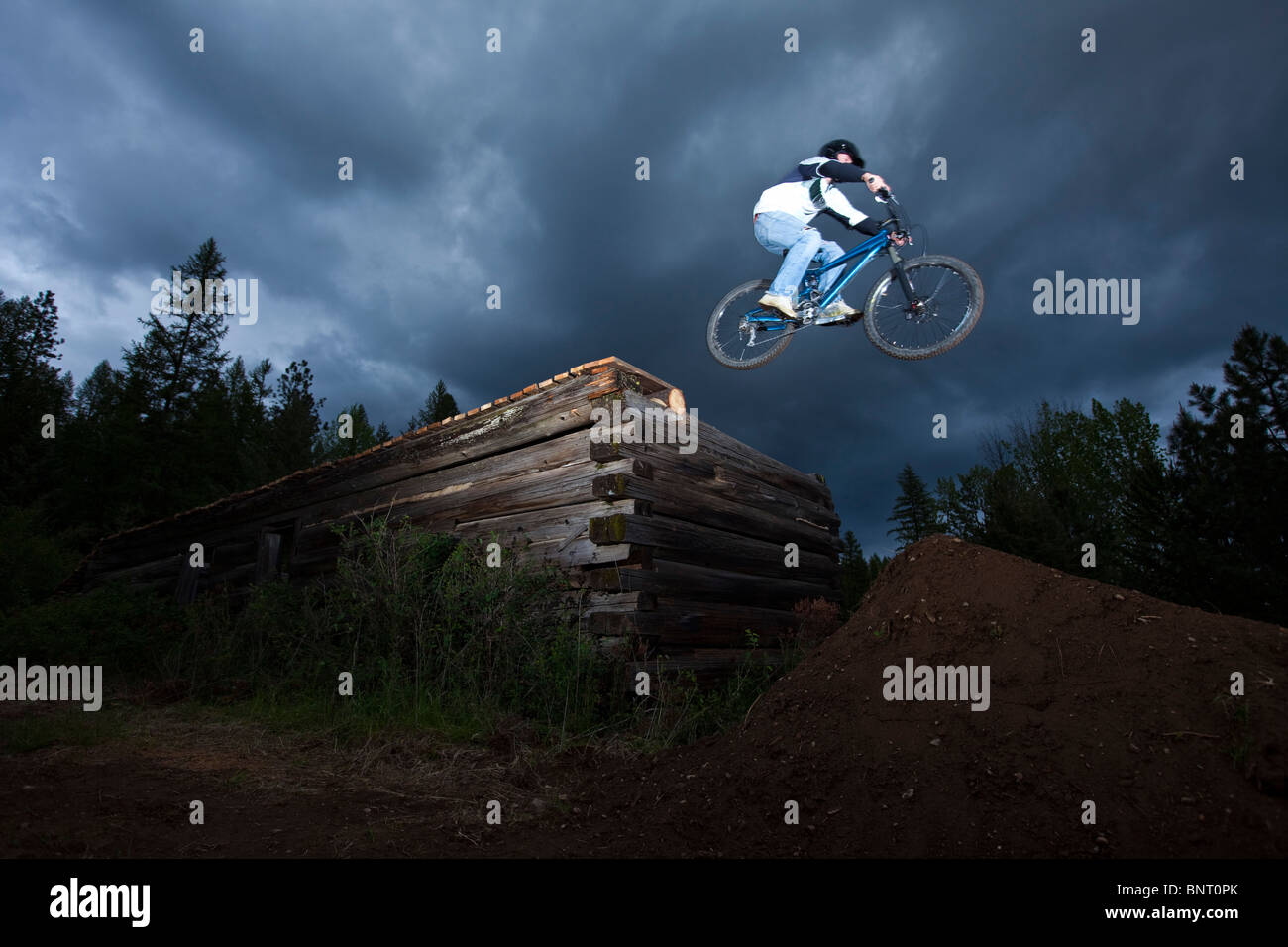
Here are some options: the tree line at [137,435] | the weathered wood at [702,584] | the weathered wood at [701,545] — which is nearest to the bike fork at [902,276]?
the weathered wood at [701,545]

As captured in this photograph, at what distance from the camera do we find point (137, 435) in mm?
25219

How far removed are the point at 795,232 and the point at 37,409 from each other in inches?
1415

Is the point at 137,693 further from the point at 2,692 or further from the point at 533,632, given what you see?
the point at 533,632

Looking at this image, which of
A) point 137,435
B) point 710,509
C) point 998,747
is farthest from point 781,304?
point 137,435

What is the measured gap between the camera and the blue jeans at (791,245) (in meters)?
6.61

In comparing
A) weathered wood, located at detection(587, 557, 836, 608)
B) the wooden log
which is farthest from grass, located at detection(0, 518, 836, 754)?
the wooden log

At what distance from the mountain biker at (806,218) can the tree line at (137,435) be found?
20.7 metres

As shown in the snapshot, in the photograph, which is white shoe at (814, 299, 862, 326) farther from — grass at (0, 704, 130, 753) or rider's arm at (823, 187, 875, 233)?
grass at (0, 704, 130, 753)

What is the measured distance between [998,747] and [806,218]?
5390 mm

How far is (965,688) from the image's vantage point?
10.8ft

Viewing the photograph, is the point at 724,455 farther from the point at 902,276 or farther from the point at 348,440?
the point at 348,440

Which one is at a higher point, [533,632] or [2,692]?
[533,632]

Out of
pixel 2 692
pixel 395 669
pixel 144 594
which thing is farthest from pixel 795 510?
pixel 144 594

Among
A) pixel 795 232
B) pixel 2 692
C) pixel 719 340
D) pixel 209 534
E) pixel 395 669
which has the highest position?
pixel 795 232
